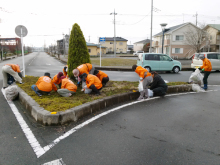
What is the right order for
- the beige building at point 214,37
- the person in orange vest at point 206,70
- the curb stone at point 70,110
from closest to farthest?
the curb stone at point 70,110, the person in orange vest at point 206,70, the beige building at point 214,37

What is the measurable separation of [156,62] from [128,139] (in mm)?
11216

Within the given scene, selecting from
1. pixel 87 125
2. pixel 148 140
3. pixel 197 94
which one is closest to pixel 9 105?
pixel 87 125

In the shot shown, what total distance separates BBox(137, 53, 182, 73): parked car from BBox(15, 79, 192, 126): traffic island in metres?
7.85

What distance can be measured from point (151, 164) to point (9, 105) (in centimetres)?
464

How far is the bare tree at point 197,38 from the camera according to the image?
1270 inches

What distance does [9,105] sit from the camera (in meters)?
5.49

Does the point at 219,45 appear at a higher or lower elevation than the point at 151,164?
higher

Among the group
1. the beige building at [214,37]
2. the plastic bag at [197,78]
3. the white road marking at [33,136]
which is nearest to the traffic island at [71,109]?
the white road marking at [33,136]

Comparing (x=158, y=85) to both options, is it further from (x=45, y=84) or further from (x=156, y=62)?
(x=156, y=62)

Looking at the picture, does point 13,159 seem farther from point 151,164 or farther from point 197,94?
point 197,94

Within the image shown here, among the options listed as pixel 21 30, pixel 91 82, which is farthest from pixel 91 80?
pixel 21 30

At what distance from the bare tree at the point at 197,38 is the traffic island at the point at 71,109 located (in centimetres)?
3064

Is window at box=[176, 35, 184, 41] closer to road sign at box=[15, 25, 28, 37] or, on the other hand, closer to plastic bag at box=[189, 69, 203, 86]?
plastic bag at box=[189, 69, 203, 86]

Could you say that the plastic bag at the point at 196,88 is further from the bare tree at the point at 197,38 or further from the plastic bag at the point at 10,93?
the bare tree at the point at 197,38
